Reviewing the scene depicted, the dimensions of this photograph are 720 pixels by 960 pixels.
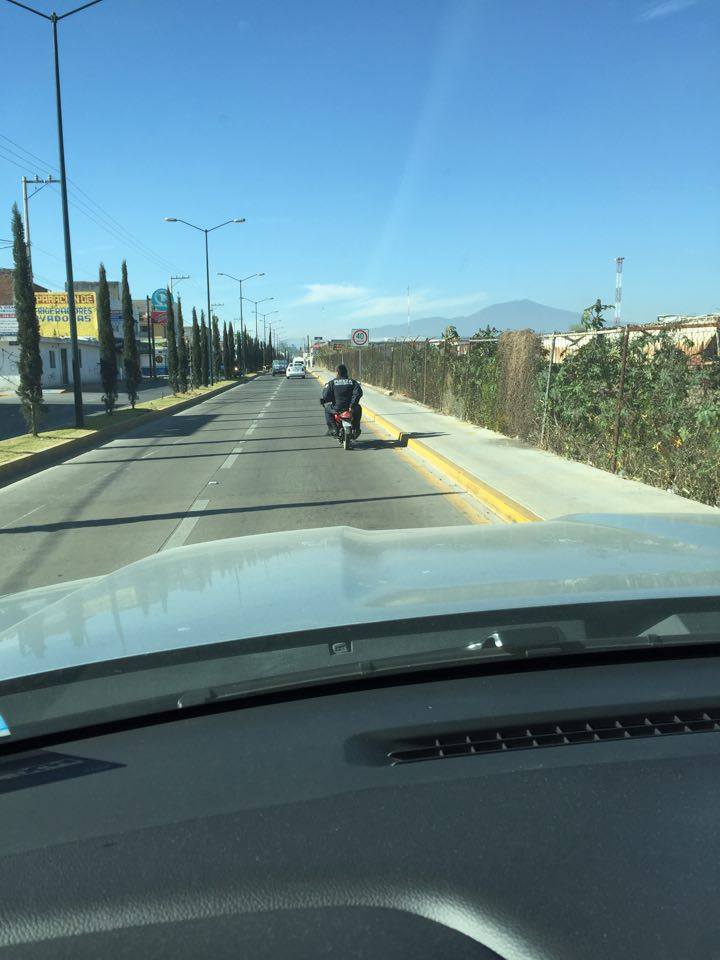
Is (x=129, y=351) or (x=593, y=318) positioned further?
(x=129, y=351)

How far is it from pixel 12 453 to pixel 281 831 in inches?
621

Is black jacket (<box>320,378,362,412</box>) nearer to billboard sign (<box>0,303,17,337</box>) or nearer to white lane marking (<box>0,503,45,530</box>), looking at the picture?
white lane marking (<box>0,503,45,530</box>)

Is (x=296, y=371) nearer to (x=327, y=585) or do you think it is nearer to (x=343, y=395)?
(x=343, y=395)

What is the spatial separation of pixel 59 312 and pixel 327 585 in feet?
250

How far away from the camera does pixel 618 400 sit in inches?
483

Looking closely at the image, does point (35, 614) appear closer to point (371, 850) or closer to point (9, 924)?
point (9, 924)

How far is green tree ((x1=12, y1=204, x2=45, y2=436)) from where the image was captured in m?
19.5

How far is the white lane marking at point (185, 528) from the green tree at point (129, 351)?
20204 millimetres

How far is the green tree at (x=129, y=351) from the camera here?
30.2 m

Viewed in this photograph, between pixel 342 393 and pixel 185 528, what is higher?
pixel 342 393

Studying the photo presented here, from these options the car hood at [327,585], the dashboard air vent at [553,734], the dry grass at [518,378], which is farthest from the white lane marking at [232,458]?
the dashboard air vent at [553,734]

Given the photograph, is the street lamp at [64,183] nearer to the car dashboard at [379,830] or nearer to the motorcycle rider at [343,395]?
the motorcycle rider at [343,395]

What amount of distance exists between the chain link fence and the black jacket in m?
3.48

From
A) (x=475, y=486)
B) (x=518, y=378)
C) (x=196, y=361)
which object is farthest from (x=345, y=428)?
(x=196, y=361)
